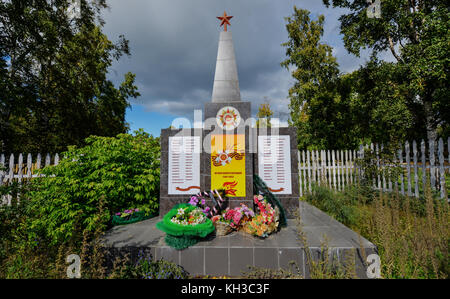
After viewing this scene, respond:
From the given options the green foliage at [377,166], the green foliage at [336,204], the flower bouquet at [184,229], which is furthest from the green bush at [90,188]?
the green foliage at [377,166]

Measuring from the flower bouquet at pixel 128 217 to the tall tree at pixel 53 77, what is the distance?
789cm

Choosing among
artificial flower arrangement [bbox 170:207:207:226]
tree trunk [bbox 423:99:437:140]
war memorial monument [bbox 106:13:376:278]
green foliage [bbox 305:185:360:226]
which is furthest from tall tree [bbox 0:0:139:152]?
tree trunk [bbox 423:99:437:140]

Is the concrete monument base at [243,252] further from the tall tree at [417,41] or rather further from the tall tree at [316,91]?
the tall tree at [316,91]

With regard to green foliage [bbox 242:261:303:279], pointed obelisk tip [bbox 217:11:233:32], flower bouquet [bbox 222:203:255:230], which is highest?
pointed obelisk tip [bbox 217:11:233:32]

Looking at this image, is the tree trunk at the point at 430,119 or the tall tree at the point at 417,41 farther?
the tree trunk at the point at 430,119

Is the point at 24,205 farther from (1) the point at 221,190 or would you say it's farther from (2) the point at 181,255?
(1) the point at 221,190

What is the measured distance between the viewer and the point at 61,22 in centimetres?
998

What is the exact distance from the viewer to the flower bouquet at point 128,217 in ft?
14.7

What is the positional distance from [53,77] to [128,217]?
10666 mm

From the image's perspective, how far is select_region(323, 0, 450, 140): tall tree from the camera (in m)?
6.31

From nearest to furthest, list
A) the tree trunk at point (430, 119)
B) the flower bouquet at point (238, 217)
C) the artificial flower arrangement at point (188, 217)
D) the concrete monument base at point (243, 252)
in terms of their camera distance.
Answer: the concrete monument base at point (243, 252) → the artificial flower arrangement at point (188, 217) → the flower bouquet at point (238, 217) → the tree trunk at point (430, 119)

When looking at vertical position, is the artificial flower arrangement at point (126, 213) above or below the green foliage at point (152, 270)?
above

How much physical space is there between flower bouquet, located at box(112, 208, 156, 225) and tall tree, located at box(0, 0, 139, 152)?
789 centimetres

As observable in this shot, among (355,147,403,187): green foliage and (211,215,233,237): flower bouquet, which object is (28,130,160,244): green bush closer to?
(211,215,233,237): flower bouquet
